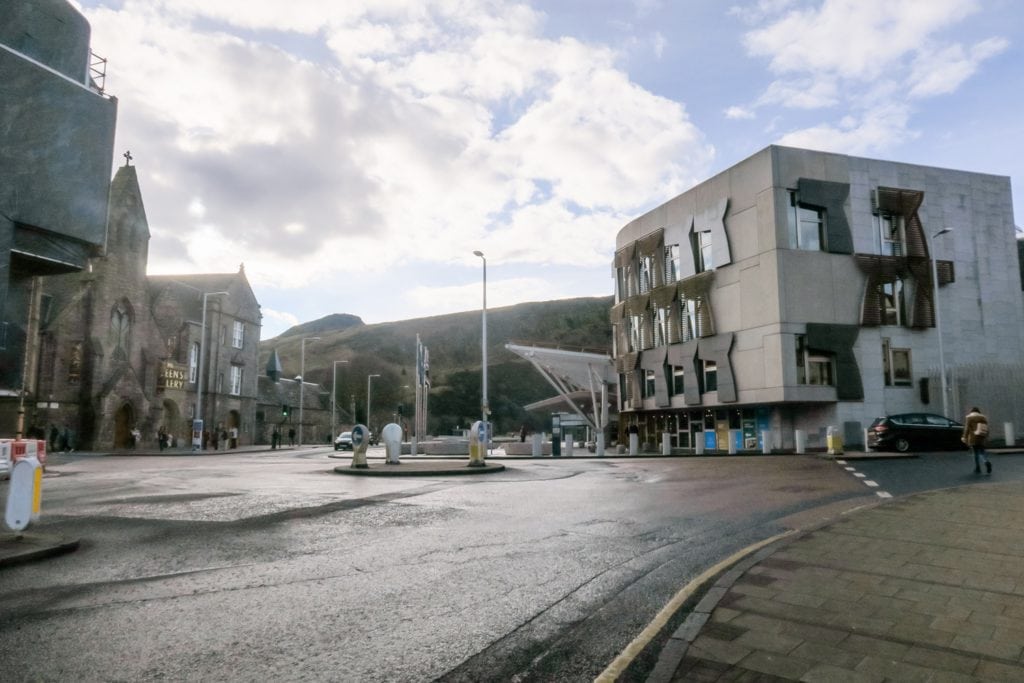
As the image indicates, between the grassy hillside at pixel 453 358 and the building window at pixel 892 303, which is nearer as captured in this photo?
the building window at pixel 892 303

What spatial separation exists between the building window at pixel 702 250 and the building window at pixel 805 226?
4.72m

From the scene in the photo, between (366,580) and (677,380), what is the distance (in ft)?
116

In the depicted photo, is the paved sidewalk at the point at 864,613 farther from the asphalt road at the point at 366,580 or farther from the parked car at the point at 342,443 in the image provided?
the parked car at the point at 342,443

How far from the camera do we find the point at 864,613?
4.84 metres

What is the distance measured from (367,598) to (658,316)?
37.5m

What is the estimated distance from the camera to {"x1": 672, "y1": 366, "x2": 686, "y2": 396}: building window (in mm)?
39531

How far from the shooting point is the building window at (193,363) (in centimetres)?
5416

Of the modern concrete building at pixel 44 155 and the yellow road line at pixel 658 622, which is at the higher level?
the modern concrete building at pixel 44 155

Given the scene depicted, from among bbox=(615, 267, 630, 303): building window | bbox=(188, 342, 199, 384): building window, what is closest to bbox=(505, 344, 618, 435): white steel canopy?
bbox=(615, 267, 630, 303): building window

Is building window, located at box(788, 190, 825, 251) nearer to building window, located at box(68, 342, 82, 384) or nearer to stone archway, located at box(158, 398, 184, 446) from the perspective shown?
building window, located at box(68, 342, 82, 384)

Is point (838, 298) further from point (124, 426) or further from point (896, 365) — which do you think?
point (124, 426)

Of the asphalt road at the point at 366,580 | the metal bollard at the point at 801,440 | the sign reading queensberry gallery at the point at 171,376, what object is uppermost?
the sign reading queensberry gallery at the point at 171,376

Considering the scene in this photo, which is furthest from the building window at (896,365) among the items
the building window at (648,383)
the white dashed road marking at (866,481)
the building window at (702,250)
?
the white dashed road marking at (866,481)

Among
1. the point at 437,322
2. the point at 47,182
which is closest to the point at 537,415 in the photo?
the point at 437,322
